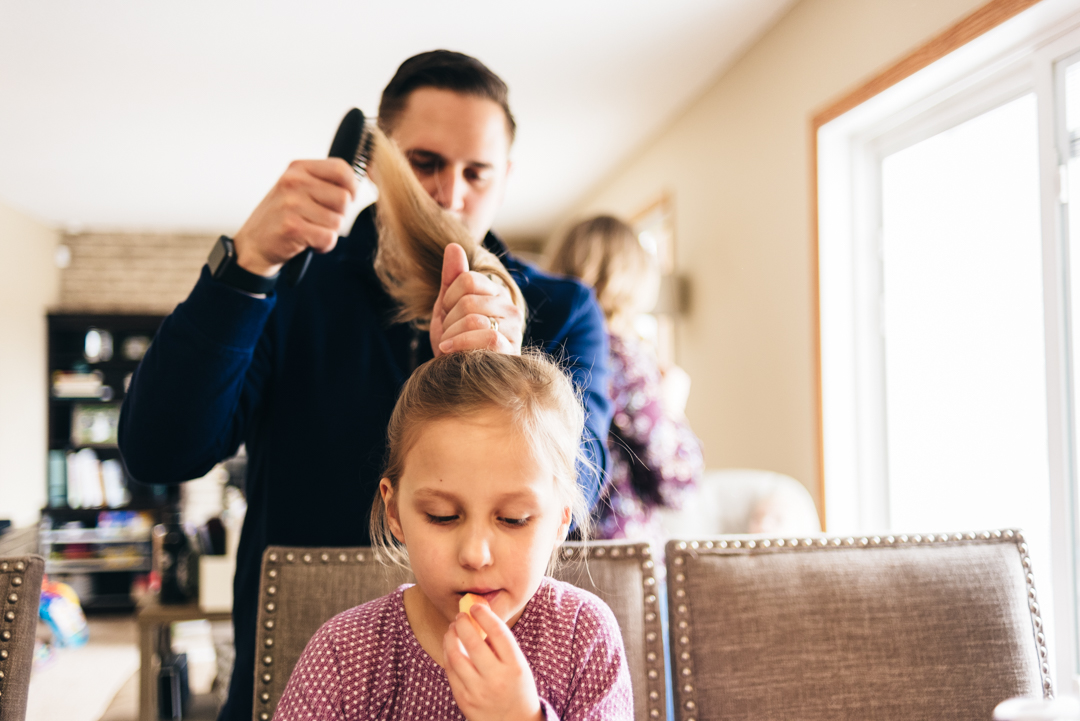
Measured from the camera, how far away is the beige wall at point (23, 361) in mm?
5508

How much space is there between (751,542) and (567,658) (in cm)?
42

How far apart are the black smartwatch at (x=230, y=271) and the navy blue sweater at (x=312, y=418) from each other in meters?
0.10

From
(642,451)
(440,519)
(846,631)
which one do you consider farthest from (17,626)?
(642,451)

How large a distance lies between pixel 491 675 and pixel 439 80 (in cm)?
85

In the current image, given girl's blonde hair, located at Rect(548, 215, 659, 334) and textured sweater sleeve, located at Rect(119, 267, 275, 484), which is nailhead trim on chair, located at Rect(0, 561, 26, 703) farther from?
girl's blonde hair, located at Rect(548, 215, 659, 334)

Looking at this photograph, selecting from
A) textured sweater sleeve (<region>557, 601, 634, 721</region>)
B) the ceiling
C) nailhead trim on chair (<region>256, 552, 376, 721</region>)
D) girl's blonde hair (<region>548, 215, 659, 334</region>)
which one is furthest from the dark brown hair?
the ceiling

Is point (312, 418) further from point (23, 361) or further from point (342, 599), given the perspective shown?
point (23, 361)

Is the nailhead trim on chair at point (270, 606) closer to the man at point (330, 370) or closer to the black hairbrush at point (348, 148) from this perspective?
the man at point (330, 370)

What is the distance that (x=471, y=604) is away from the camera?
76 cm

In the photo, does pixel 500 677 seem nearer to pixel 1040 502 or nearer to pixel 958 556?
pixel 958 556

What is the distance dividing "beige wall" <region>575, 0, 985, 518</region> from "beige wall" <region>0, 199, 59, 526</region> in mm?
4788

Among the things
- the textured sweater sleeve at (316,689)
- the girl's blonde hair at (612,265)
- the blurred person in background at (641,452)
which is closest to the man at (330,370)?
the textured sweater sleeve at (316,689)

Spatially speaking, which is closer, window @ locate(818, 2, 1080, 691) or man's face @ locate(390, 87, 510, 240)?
man's face @ locate(390, 87, 510, 240)

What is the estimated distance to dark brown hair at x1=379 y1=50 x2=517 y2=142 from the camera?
1160mm
